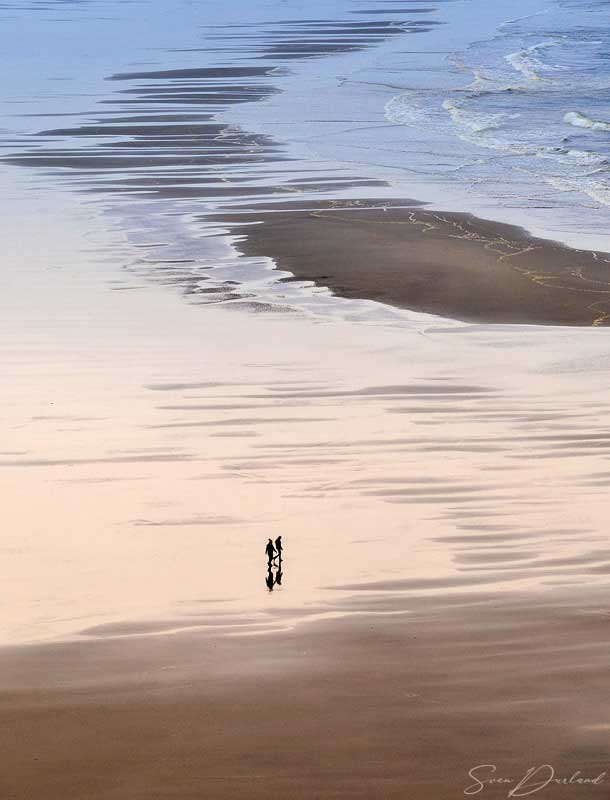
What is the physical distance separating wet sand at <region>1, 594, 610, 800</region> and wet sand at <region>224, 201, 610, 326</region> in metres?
7.91

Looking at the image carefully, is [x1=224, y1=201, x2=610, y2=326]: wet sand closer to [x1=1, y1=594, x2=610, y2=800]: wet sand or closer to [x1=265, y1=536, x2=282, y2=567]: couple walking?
[x1=265, y1=536, x2=282, y2=567]: couple walking

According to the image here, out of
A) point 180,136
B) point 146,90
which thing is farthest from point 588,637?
point 146,90

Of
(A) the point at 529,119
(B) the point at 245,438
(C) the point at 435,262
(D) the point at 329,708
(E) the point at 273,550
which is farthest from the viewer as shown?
(A) the point at 529,119

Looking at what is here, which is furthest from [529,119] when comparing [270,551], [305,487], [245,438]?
[270,551]

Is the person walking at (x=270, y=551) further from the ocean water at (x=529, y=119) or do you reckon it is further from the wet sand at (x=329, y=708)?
the ocean water at (x=529, y=119)

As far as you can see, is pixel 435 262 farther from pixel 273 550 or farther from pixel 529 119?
pixel 529 119

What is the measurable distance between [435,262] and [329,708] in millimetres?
11967

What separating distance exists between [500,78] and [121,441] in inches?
1476

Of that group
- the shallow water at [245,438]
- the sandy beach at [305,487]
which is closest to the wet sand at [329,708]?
the sandy beach at [305,487]

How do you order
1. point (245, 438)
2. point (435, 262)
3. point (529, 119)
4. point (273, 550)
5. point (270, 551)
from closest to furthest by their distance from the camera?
1. point (270, 551)
2. point (273, 550)
3. point (245, 438)
4. point (435, 262)
5. point (529, 119)

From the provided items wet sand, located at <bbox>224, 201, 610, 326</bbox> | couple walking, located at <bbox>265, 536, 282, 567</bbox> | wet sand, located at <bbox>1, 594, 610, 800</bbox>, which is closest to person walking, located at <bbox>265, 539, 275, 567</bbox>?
couple walking, located at <bbox>265, 536, 282, 567</bbox>

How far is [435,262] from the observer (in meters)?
17.3

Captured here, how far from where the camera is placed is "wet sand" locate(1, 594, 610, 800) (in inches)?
207

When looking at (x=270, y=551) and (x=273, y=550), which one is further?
(x=273, y=550)
